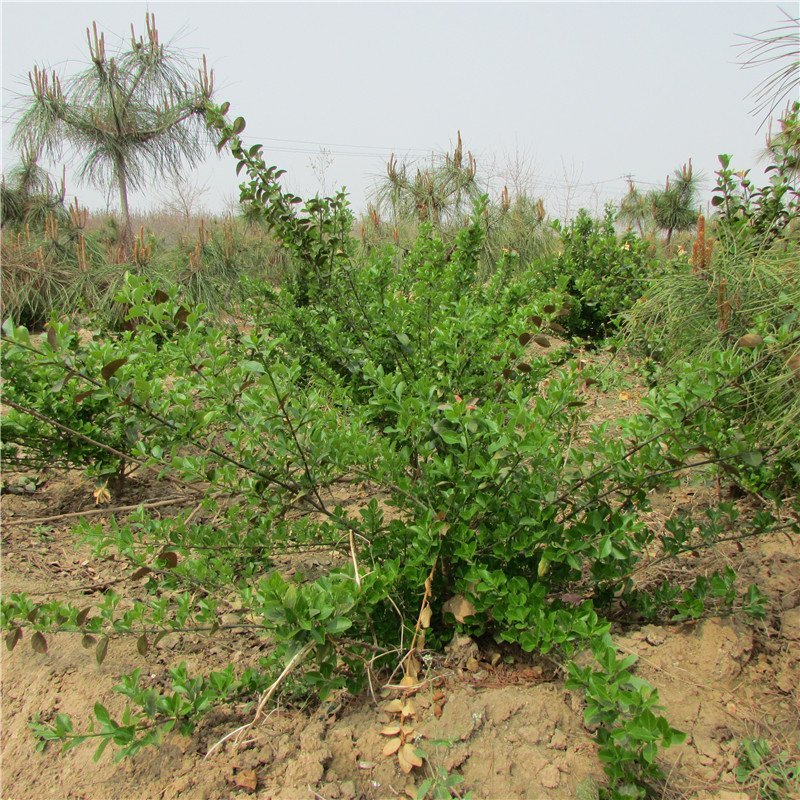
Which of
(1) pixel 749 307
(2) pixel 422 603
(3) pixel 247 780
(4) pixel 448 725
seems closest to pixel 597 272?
(1) pixel 749 307

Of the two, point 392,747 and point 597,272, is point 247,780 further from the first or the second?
point 597,272

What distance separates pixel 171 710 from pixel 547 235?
746 cm

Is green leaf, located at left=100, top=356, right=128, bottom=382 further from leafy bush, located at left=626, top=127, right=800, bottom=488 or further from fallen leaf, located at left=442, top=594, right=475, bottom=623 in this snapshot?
leafy bush, located at left=626, top=127, right=800, bottom=488

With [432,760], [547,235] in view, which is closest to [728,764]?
[432,760]

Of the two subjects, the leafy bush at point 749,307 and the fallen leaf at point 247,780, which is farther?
the leafy bush at point 749,307

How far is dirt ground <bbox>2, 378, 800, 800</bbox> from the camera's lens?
127 cm

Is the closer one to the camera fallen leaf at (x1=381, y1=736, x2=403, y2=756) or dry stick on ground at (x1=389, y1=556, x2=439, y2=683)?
fallen leaf at (x1=381, y1=736, x2=403, y2=756)

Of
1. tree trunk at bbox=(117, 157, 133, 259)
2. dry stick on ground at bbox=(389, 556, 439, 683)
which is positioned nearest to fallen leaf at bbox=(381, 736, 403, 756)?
dry stick on ground at bbox=(389, 556, 439, 683)

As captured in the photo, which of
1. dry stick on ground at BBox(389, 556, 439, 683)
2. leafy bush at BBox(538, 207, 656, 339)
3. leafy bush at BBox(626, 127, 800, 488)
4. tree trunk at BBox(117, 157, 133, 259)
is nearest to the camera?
dry stick on ground at BBox(389, 556, 439, 683)

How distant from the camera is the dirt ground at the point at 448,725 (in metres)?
1.27

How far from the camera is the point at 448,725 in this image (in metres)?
1.38

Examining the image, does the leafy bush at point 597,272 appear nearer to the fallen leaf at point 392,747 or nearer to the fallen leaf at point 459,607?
the fallen leaf at point 459,607

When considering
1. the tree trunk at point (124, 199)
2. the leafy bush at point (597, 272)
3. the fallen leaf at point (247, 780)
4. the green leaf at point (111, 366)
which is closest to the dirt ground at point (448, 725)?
the fallen leaf at point (247, 780)

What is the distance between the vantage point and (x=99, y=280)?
20.2 ft
